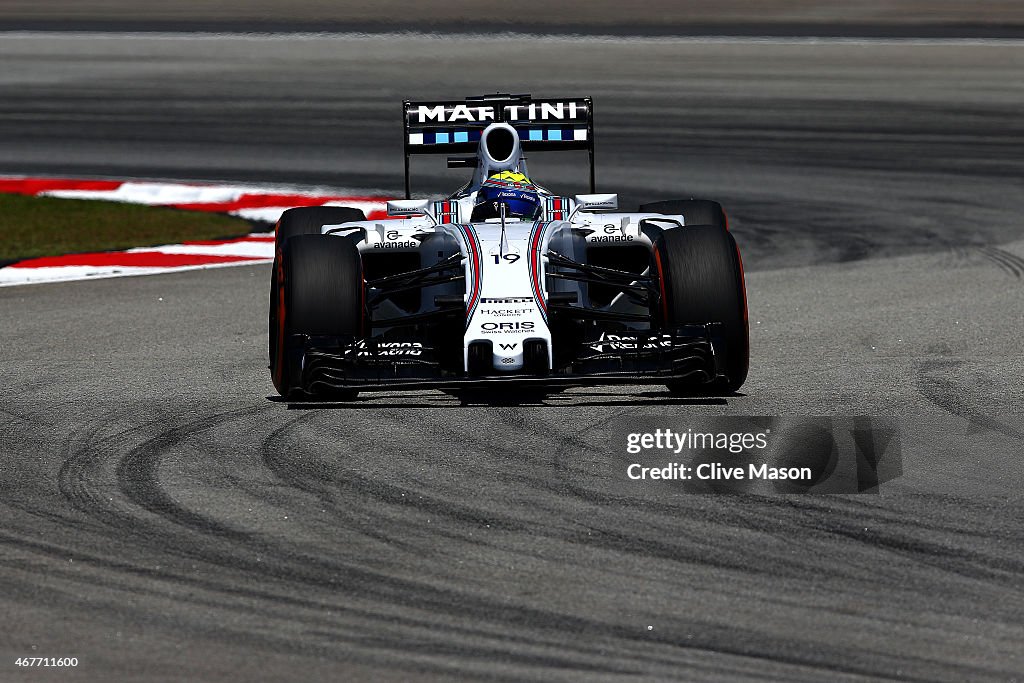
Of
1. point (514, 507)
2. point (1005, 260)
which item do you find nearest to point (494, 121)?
point (1005, 260)

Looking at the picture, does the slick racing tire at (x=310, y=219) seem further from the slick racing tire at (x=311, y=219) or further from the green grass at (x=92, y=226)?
the green grass at (x=92, y=226)

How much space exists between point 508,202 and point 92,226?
260 inches

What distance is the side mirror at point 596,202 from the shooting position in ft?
30.4

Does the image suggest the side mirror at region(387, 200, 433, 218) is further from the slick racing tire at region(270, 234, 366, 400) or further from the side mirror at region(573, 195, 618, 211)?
the slick racing tire at region(270, 234, 366, 400)

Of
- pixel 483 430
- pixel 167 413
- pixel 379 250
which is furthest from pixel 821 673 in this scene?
pixel 379 250

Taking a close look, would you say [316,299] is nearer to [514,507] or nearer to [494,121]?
[514,507]

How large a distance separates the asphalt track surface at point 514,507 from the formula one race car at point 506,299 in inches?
9.6

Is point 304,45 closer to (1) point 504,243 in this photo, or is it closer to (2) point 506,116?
(2) point 506,116

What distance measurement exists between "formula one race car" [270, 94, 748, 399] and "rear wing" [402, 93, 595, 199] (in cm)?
89

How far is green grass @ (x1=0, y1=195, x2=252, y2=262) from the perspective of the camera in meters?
13.5

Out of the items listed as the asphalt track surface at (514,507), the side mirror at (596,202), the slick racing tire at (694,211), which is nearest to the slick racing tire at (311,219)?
the asphalt track surface at (514,507)

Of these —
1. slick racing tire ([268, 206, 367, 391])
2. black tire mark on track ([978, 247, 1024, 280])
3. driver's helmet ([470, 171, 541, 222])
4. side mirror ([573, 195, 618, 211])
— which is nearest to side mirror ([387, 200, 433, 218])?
slick racing tire ([268, 206, 367, 391])

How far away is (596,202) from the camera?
30.8 feet

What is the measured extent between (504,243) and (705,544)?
2665 mm
